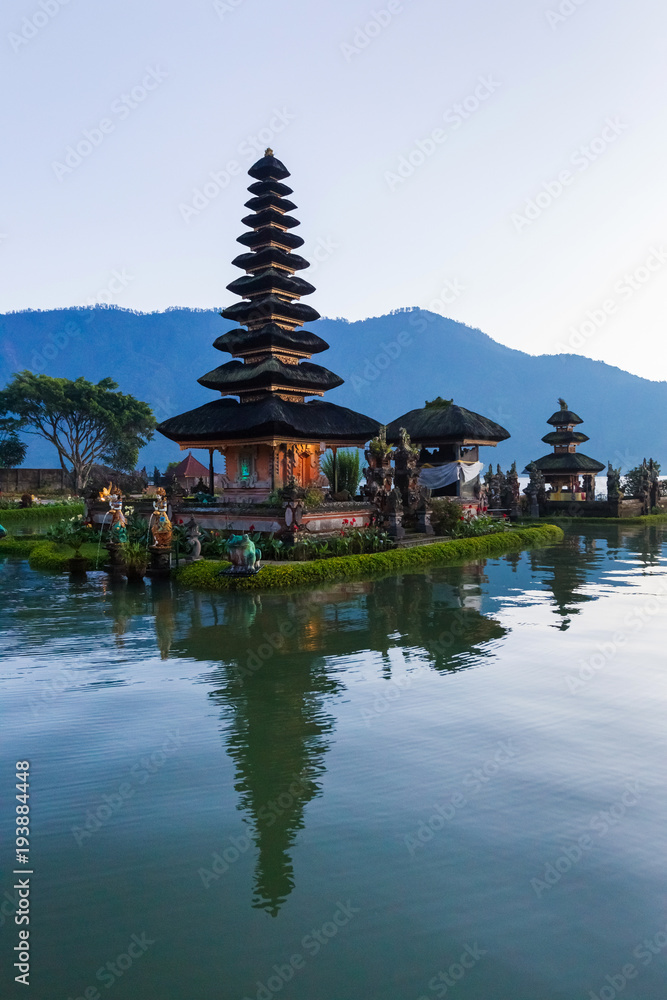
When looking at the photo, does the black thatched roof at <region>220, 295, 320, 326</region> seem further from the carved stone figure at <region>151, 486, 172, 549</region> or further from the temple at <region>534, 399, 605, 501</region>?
the temple at <region>534, 399, 605, 501</region>

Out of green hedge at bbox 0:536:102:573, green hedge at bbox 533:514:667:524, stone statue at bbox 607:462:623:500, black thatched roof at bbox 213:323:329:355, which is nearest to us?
green hedge at bbox 0:536:102:573

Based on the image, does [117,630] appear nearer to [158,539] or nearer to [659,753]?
Result: [158,539]

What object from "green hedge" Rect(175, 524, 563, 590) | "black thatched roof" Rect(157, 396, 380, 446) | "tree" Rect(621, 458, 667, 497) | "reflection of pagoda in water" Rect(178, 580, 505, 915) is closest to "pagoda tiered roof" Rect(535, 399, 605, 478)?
"tree" Rect(621, 458, 667, 497)

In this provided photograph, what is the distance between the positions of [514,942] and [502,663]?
6.75 meters

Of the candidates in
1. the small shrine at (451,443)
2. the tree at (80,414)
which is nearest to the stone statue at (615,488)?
→ the small shrine at (451,443)

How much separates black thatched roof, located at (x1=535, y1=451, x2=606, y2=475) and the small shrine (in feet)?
27.2

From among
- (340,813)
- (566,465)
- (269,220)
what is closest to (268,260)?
(269,220)

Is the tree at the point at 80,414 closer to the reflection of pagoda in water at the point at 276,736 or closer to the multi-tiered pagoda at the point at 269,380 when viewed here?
the multi-tiered pagoda at the point at 269,380

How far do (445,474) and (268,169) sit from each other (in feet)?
55.1

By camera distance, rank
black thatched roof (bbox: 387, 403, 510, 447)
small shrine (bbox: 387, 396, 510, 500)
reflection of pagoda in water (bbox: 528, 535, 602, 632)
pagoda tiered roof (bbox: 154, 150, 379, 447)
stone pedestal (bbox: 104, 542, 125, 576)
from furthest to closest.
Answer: small shrine (bbox: 387, 396, 510, 500) → black thatched roof (bbox: 387, 403, 510, 447) → pagoda tiered roof (bbox: 154, 150, 379, 447) → stone pedestal (bbox: 104, 542, 125, 576) → reflection of pagoda in water (bbox: 528, 535, 602, 632)

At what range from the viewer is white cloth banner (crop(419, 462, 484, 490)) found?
3562 cm

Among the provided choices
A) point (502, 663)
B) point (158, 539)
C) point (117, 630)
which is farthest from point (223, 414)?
point (502, 663)

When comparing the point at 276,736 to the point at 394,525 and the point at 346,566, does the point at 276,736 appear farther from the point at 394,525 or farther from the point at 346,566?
the point at 394,525

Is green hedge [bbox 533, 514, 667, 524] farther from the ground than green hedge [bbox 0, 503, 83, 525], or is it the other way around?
green hedge [bbox 0, 503, 83, 525]
